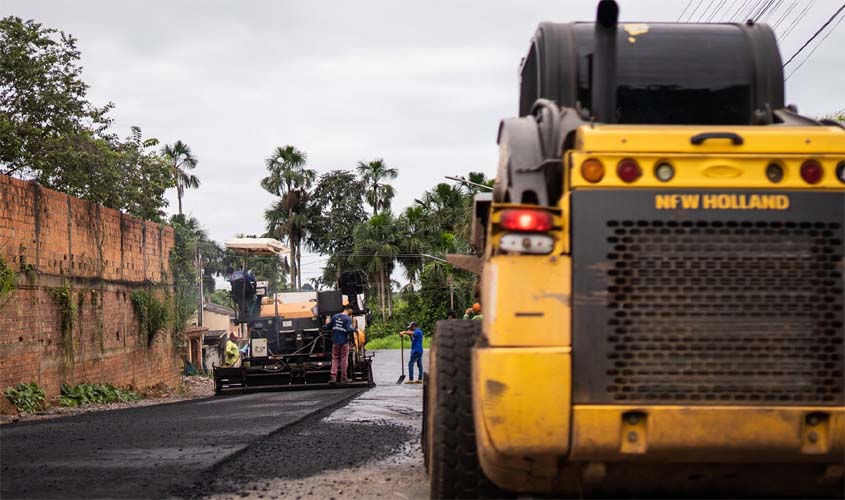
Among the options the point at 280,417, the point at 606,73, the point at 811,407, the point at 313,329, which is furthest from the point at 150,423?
the point at 313,329

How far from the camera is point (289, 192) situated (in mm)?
77188

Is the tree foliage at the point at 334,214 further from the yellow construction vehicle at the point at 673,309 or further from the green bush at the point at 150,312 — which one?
the yellow construction vehicle at the point at 673,309

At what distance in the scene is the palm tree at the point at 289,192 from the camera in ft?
252

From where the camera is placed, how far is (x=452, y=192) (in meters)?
69.3

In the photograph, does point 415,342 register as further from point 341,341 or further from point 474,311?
point 474,311

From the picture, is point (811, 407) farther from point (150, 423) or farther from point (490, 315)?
point (150, 423)

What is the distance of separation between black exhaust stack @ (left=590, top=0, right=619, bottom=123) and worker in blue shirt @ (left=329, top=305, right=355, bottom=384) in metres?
18.6

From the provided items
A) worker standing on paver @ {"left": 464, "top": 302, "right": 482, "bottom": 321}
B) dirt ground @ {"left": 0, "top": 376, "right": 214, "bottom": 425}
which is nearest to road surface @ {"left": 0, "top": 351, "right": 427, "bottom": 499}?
worker standing on paver @ {"left": 464, "top": 302, "right": 482, "bottom": 321}

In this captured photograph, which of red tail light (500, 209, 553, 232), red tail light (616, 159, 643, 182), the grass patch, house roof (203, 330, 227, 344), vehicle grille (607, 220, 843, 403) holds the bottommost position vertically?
the grass patch

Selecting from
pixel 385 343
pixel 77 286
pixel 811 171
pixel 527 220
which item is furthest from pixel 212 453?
pixel 385 343

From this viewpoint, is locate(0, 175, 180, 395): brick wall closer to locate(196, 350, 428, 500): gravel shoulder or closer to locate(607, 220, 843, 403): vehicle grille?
locate(196, 350, 428, 500): gravel shoulder

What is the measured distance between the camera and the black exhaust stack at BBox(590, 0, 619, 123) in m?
5.43

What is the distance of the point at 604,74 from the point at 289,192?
72423 millimetres

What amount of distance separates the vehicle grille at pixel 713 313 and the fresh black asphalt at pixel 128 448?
454 cm
